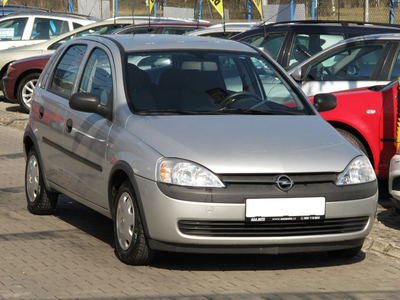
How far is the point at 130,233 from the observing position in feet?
16.6

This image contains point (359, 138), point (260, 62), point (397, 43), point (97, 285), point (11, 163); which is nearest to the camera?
point (97, 285)

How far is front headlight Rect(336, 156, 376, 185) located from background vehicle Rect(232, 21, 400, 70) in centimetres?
521

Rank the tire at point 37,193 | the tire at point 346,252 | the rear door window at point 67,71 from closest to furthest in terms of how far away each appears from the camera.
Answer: the tire at point 346,252 < the rear door window at point 67,71 < the tire at point 37,193

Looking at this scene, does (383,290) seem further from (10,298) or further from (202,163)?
(10,298)

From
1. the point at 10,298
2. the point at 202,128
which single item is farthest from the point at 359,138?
the point at 10,298

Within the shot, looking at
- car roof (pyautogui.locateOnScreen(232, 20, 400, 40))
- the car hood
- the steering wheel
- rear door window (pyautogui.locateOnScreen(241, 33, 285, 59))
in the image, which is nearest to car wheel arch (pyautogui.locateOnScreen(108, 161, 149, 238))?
the car hood

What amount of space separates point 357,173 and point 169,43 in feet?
6.42

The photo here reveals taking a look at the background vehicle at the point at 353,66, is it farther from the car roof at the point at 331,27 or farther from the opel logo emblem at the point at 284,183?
the opel logo emblem at the point at 284,183

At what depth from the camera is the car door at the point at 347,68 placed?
29.2ft

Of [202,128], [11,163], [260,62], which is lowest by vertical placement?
[11,163]

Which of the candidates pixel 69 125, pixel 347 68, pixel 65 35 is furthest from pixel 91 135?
pixel 65 35

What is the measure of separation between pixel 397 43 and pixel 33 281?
5.68 meters

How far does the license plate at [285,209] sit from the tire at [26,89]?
34.8 feet

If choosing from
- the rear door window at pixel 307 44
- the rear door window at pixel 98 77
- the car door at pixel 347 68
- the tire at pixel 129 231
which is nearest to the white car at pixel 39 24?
the rear door window at pixel 307 44
